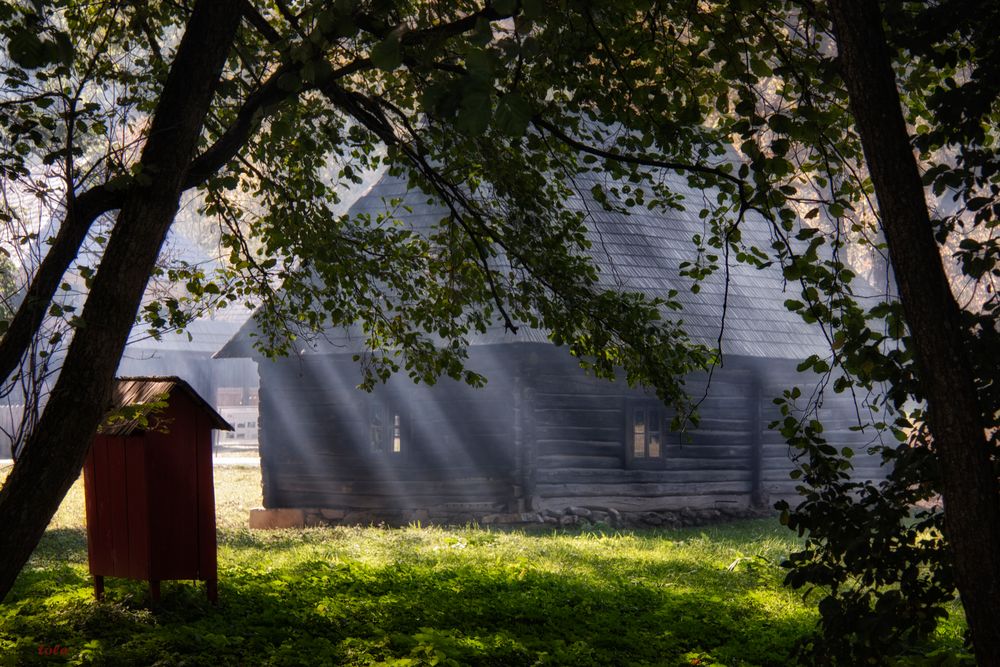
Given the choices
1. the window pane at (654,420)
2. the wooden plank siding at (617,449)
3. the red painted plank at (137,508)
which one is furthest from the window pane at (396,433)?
the red painted plank at (137,508)

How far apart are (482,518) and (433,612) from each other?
7.76 metres

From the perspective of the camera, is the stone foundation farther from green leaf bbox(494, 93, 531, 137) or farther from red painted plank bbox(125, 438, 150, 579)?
green leaf bbox(494, 93, 531, 137)

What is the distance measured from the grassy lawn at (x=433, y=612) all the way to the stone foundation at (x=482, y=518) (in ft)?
9.48

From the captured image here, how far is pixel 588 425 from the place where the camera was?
15938 mm

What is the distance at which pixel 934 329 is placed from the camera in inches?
128

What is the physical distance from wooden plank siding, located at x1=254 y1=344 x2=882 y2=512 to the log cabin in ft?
0.07

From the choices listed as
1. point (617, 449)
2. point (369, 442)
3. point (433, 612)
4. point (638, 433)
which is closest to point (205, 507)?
point (433, 612)

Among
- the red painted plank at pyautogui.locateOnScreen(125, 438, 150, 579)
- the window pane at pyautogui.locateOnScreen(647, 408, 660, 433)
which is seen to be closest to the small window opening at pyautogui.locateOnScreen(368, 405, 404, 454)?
the window pane at pyautogui.locateOnScreen(647, 408, 660, 433)

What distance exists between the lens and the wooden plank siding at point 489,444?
15.3m

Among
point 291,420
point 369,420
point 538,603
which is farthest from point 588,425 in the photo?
point 538,603

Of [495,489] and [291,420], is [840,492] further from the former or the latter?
[291,420]

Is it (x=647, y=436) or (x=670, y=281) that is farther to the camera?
(x=670, y=281)

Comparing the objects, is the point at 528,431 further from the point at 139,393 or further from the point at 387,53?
the point at 387,53

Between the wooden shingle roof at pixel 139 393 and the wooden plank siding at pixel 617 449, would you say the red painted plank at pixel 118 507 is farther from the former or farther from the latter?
the wooden plank siding at pixel 617 449
